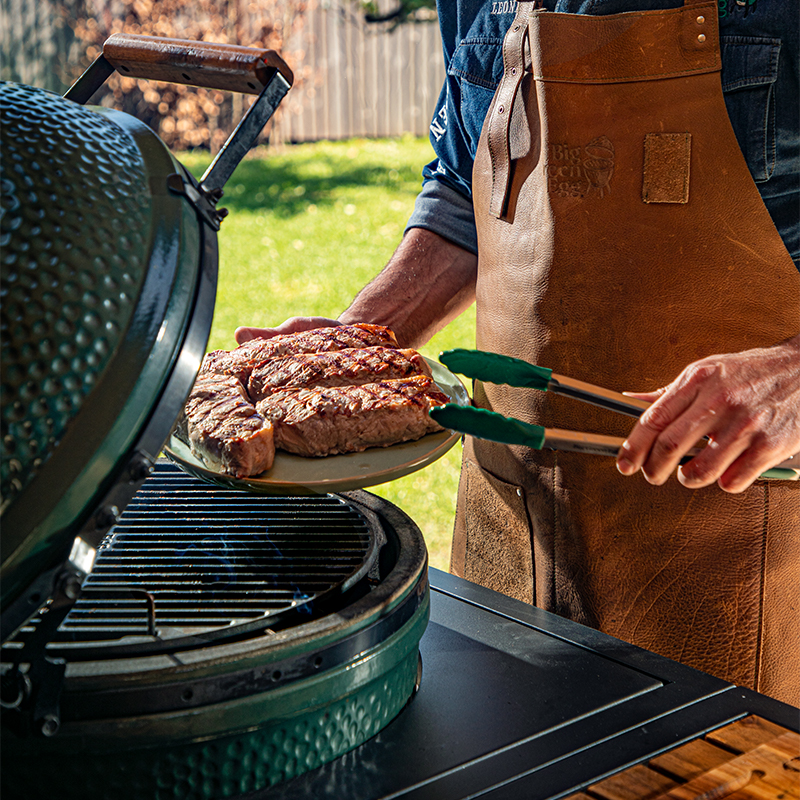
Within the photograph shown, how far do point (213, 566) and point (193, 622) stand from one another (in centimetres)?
17

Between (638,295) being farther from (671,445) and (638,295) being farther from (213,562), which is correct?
(213,562)

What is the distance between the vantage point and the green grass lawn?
16.3 ft

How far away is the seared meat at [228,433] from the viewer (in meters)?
1.45

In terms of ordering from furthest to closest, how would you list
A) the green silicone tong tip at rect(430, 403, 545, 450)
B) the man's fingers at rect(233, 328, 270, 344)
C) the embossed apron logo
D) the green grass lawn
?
the green grass lawn < the man's fingers at rect(233, 328, 270, 344) < the embossed apron logo < the green silicone tong tip at rect(430, 403, 545, 450)

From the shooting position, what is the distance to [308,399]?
1.74m

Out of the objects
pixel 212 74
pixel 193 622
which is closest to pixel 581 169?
pixel 212 74

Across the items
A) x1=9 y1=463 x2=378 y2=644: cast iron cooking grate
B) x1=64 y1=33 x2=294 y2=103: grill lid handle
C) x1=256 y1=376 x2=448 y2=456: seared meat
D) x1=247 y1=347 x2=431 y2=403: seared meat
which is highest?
x1=64 y1=33 x2=294 y2=103: grill lid handle

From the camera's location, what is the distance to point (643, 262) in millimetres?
1656

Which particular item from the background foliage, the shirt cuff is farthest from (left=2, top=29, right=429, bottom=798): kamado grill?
the background foliage

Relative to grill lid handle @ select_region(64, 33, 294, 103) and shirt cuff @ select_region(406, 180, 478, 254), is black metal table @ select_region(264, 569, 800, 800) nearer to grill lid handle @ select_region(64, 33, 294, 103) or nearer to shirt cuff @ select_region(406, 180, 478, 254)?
grill lid handle @ select_region(64, 33, 294, 103)

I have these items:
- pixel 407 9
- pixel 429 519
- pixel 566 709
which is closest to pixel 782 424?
pixel 566 709

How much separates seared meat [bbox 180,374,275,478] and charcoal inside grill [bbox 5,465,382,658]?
9 centimetres

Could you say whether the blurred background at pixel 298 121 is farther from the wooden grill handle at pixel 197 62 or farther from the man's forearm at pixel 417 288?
the wooden grill handle at pixel 197 62

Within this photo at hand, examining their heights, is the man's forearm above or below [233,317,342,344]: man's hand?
above
